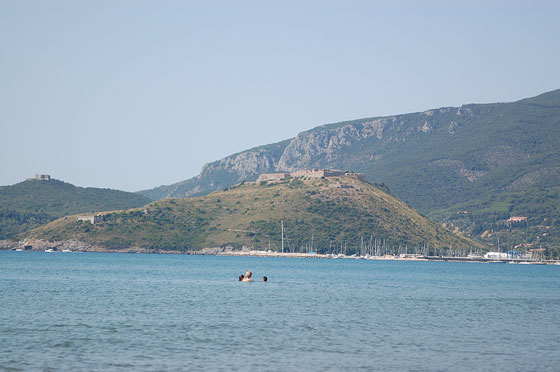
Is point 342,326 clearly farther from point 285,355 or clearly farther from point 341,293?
point 341,293

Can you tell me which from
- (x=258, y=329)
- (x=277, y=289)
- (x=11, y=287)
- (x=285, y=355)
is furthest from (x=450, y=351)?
(x=11, y=287)

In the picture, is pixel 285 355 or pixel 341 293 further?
pixel 341 293

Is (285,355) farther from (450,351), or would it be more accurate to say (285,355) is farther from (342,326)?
(342,326)

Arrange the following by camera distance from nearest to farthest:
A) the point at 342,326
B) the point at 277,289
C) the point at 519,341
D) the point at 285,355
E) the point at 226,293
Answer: the point at 285,355 < the point at 519,341 < the point at 342,326 < the point at 226,293 < the point at 277,289

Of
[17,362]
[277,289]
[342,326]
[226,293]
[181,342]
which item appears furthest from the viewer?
[277,289]

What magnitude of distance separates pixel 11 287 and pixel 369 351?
4583 centimetres

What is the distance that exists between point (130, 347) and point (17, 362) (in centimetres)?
595

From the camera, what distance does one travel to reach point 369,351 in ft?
122

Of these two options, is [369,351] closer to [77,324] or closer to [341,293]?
[77,324]

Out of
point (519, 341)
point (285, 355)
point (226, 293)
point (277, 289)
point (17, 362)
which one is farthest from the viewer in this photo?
point (277, 289)

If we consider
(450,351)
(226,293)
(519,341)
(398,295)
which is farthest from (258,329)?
(398,295)

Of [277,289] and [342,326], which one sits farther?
[277,289]

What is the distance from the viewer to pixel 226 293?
70.7m

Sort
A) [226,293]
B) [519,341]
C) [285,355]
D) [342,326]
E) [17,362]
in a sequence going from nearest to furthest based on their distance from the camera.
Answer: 1. [17,362]
2. [285,355]
3. [519,341]
4. [342,326]
5. [226,293]
